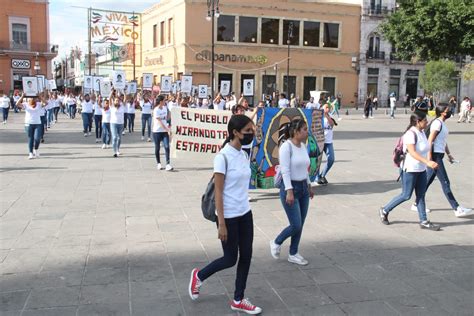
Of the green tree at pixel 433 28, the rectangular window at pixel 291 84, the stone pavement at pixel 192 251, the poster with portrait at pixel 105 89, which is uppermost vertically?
the green tree at pixel 433 28

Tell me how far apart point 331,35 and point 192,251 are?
46.7 m

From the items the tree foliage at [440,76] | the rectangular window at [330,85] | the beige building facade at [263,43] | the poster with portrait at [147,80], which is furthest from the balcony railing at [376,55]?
the poster with portrait at [147,80]

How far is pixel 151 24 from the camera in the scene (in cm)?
5075

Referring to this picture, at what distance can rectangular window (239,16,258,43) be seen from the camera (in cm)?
4588

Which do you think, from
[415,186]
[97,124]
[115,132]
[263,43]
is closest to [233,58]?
[263,43]

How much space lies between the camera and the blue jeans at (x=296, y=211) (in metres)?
5.20

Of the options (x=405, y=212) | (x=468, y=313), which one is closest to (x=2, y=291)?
(x=468, y=313)

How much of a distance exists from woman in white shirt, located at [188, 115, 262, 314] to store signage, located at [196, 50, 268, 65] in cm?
4126

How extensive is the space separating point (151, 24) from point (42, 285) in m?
49.0

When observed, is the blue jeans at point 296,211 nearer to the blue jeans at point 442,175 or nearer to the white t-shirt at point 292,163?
the white t-shirt at point 292,163

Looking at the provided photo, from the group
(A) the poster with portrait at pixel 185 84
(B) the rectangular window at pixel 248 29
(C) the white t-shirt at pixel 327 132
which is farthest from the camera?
(B) the rectangular window at pixel 248 29

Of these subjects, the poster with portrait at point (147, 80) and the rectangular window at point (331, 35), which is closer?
the poster with portrait at point (147, 80)

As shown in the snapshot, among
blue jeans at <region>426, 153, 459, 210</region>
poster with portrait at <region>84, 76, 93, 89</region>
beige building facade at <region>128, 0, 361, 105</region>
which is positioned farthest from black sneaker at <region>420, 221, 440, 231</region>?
beige building facade at <region>128, 0, 361, 105</region>

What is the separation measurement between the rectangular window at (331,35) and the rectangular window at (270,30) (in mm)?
5397
